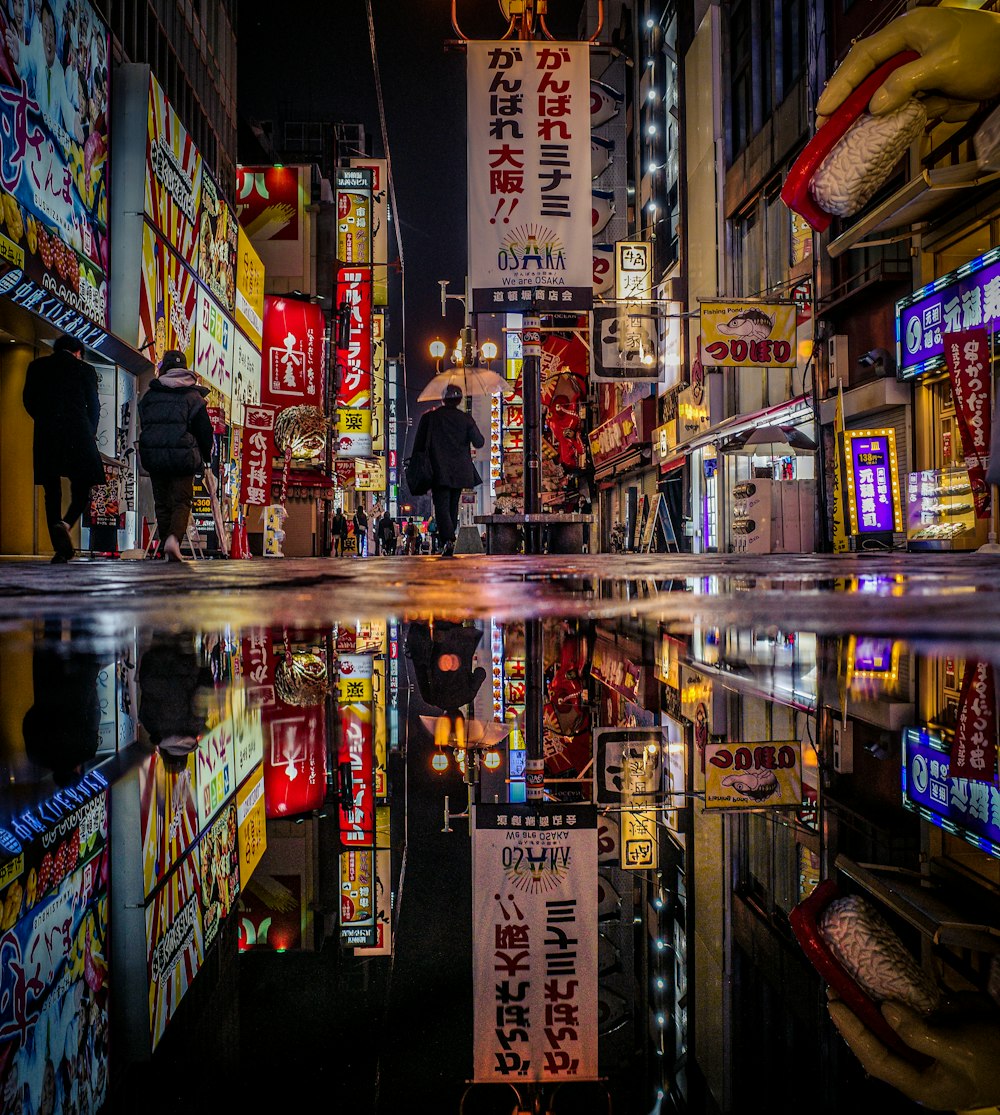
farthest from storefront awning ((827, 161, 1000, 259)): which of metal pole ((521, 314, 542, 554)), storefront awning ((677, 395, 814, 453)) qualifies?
metal pole ((521, 314, 542, 554))

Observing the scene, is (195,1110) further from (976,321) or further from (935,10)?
(976,321)

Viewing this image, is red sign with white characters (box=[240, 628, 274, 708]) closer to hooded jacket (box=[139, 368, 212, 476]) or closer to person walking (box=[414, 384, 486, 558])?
hooded jacket (box=[139, 368, 212, 476])

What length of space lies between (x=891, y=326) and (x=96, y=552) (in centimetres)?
1199

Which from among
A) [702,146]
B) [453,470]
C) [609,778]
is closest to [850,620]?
[609,778]

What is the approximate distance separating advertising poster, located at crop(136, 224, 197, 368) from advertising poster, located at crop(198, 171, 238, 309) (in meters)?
1.40

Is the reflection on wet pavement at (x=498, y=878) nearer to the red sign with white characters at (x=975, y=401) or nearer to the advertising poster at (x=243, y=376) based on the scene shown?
the red sign with white characters at (x=975, y=401)

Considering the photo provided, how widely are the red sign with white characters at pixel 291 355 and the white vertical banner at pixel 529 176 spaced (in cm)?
1354

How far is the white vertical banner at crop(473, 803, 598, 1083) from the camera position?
738 millimetres

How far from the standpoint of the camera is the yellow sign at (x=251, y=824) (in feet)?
3.40

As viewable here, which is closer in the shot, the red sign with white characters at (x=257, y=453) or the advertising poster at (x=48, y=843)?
the advertising poster at (x=48, y=843)

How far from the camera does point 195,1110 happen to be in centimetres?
57

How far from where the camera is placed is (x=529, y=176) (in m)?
11.8

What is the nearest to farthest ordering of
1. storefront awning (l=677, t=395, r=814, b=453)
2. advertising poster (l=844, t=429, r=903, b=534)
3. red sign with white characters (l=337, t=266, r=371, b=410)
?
advertising poster (l=844, t=429, r=903, b=534) < storefront awning (l=677, t=395, r=814, b=453) < red sign with white characters (l=337, t=266, r=371, b=410)

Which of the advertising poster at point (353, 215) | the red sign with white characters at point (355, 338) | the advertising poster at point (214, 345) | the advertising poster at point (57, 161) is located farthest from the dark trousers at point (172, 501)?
the advertising poster at point (353, 215)
